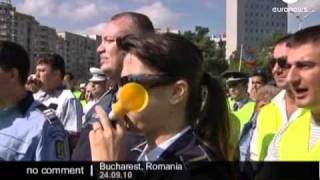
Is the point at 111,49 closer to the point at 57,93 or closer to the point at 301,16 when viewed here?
the point at 301,16

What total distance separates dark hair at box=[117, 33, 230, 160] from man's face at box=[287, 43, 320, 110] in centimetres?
18

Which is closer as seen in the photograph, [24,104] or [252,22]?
[24,104]

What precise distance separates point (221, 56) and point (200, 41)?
27 centimetres

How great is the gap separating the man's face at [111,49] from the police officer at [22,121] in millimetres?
146

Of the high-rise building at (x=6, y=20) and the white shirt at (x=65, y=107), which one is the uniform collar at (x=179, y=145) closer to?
the high-rise building at (x=6, y=20)

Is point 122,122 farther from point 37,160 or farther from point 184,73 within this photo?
point 37,160

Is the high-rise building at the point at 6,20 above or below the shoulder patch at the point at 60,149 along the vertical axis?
above

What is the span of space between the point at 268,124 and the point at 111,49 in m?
0.44

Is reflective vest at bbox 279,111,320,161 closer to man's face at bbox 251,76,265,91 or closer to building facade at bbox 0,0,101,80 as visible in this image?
building facade at bbox 0,0,101,80

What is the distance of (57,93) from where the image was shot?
214cm

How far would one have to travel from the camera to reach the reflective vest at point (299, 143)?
1.10 meters

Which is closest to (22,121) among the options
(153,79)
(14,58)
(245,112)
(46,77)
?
(14,58)

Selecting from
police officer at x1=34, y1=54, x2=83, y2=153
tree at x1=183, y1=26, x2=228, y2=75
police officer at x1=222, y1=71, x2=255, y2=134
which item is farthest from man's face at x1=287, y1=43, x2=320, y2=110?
police officer at x1=34, y1=54, x2=83, y2=153

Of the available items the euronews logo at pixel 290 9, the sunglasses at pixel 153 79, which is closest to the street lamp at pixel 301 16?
the euronews logo at pixel 290 9
